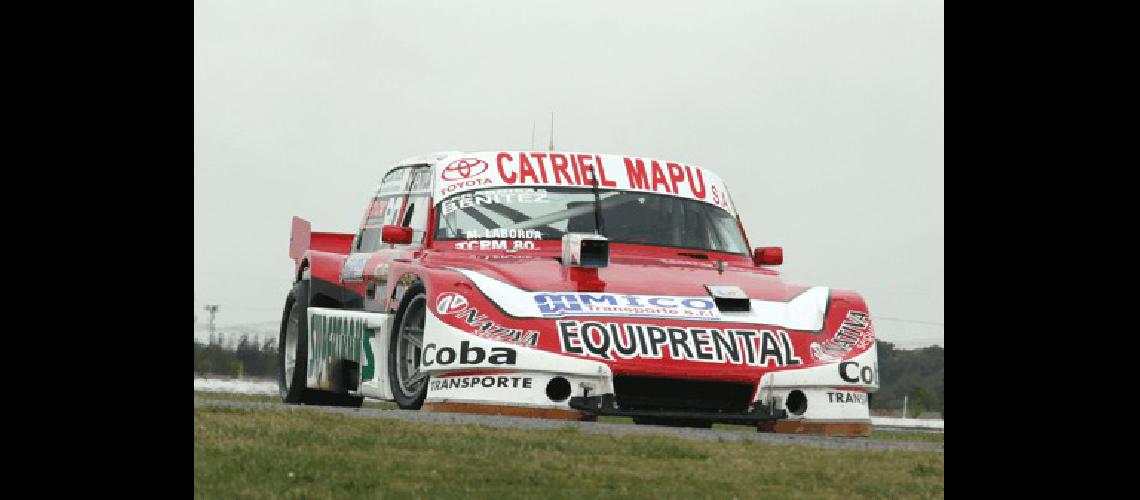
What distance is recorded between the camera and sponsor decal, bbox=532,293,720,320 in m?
11.5

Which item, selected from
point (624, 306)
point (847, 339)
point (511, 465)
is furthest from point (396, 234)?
point (511, 465)

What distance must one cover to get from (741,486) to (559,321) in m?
3.16

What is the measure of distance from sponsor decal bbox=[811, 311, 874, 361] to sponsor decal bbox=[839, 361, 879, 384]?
0.22 ft

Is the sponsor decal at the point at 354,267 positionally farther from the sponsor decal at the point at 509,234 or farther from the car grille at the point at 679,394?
the car grille at the point at 679,394

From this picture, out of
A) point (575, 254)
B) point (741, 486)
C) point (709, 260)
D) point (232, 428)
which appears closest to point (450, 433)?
point (232, 428)

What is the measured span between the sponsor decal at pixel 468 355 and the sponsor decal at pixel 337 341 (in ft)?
4.60

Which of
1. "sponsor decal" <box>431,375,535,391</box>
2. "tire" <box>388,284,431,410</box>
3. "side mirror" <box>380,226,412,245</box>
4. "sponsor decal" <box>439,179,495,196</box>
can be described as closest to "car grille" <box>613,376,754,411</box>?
"sponsor decal" <box>431,375,535,391</box>

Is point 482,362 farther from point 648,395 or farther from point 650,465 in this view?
point 650,465

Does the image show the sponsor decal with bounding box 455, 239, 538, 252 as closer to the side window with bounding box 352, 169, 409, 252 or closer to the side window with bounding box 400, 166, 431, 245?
the side window with bounding box 400, 166, 431, 245

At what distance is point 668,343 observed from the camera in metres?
11.4

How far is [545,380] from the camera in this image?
11266 millimetres

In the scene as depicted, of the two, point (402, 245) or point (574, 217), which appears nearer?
point (574, 217)

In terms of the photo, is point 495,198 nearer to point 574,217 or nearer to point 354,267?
point 574,217

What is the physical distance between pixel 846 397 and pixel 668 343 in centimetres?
133
